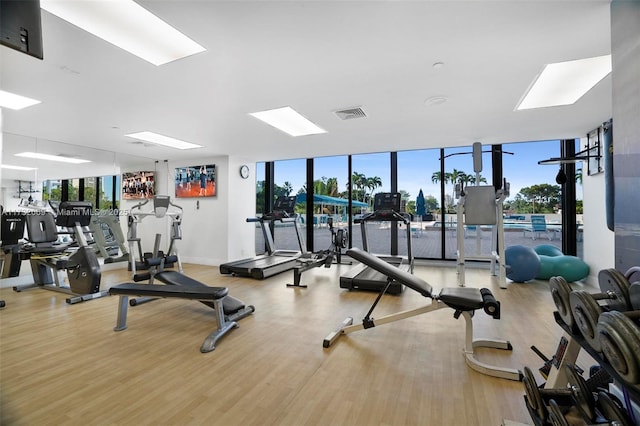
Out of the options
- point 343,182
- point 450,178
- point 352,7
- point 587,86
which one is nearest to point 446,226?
point 450,178

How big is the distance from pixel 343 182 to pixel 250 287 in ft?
12.0

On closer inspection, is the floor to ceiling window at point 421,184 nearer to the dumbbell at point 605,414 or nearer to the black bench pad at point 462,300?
the black bench pad at point 462,300

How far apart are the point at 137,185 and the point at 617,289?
8.11 m

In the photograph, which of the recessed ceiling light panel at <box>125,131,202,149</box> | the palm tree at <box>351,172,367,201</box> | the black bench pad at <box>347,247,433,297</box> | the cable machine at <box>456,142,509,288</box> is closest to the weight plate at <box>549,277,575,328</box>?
the black bench pad at <box>347,247,433,297</box>

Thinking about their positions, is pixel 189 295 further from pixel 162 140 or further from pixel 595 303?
pixel 162 140

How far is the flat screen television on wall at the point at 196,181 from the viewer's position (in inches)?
268

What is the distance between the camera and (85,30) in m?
2.18

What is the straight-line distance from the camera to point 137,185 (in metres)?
7.06

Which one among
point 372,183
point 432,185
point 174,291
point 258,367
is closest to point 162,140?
point 174,291

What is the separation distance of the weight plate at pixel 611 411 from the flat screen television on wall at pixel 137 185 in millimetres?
7994

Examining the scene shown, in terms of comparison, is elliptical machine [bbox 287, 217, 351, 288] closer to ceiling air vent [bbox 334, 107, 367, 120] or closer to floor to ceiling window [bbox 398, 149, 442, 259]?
floor to ceiling window [bbox 398, 149, 442, 259]

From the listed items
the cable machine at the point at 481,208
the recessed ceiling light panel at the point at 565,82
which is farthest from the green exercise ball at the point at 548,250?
the recessed ceiling light panel at the point at 565,82

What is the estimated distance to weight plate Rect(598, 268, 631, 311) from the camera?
125 centimetres

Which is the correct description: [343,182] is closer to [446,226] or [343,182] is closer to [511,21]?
[446,226]
